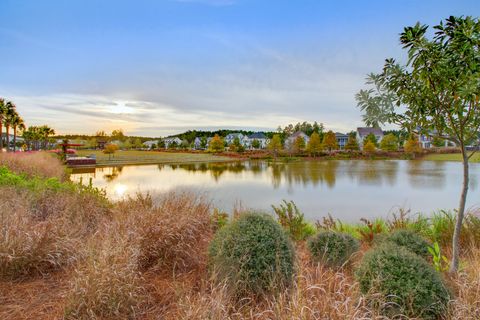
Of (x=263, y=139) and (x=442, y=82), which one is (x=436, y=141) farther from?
(x=263, y=139)

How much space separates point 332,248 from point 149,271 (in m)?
2.45

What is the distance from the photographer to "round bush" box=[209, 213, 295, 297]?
2885 millimetres

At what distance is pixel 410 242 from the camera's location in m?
3.69

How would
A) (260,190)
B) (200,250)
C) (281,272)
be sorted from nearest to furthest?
(281,272)
(200,250)
(260,190)

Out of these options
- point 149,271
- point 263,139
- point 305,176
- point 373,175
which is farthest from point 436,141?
point 263,139

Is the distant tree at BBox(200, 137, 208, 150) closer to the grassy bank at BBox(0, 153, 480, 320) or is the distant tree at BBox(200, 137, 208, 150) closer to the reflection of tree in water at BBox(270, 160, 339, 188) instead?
the reflection of tree in water at BBox(270, 160, 339, 188)

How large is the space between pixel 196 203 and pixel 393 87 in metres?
3.83

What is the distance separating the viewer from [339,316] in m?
2.06

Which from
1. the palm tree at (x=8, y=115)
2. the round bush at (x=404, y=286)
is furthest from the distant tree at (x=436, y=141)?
the palm tree at (x=8, y=115)

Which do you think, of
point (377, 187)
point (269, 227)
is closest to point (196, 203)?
point (269, 227)

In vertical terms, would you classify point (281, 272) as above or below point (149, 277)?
above

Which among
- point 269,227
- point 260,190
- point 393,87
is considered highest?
point 393,87

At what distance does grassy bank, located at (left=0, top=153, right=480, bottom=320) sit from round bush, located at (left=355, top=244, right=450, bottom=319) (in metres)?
0.10

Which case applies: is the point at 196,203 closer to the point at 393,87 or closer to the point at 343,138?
the point at 393,87
